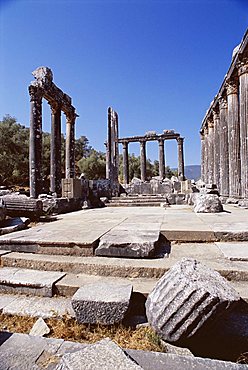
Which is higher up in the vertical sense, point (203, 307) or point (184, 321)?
point (203, 307)

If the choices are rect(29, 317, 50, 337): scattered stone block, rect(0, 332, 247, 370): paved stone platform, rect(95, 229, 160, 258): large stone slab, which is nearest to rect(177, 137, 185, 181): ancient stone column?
rect(95, 229, 160, 258): large stone slab

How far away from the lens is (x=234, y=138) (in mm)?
10312

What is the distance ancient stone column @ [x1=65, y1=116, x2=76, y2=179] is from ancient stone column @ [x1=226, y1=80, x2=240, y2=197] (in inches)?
341

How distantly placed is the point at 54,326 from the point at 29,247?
1.46 m

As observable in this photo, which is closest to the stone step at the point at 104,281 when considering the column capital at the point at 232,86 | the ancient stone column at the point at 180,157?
the column capital at the point at 232,86

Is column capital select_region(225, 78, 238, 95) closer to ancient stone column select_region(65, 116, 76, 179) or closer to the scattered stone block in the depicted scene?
ancient stone column select_region(65, 116, 76, 179)

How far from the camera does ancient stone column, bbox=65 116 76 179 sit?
14055 mm

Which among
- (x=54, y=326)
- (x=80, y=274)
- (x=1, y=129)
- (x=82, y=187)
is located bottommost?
(x=54, y=326)

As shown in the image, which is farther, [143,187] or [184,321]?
[143,187]

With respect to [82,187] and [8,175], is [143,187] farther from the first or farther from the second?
[8,175]

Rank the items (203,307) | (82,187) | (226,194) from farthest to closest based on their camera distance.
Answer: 1. (226,194)
2. (82,187)
3. (203,307)

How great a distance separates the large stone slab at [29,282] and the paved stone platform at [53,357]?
Result: 0.62 meters

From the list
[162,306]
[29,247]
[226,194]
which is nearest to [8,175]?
[226,194]

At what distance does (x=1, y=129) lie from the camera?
2989cm
